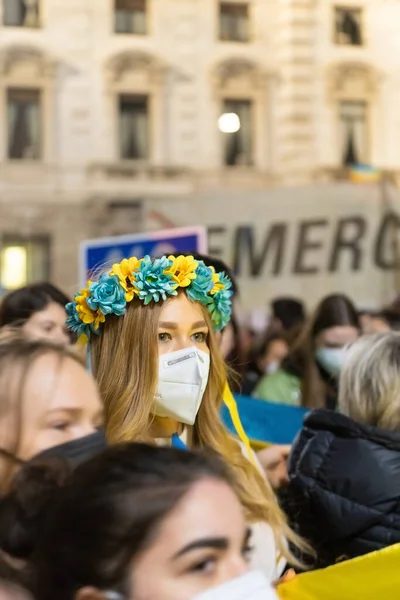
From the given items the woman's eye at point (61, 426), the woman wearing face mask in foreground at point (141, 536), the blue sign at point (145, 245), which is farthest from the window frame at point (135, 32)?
the woman wearing face mask in foreground at point (141, 536)

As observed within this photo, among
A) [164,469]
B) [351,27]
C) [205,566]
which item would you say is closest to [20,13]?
[351,27]

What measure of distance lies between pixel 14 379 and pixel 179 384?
2.48ft

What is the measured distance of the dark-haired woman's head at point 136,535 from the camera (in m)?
1.34

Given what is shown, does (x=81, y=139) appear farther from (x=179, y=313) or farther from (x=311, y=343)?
(x=179, y=313)

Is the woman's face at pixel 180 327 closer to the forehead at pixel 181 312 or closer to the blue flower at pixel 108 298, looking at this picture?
the forehead at pixel 181 312

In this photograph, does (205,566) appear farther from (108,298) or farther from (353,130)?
(353,130)

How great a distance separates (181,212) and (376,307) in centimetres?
190

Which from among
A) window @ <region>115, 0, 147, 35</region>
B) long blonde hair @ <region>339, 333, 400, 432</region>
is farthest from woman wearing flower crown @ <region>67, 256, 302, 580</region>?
window @ <region>115, 0, 147, 35</region>

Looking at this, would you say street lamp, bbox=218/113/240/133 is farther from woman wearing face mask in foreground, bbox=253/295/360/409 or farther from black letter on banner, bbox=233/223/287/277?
woman wearing face mask in foreground, bbox=253/295/360/409

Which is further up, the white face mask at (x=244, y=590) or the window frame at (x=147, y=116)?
the window frame at (x=147, y=116)

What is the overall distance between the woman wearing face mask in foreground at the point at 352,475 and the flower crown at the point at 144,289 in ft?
1.41

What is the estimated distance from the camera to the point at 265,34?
37.3ft

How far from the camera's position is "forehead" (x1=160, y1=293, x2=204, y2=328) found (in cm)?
260

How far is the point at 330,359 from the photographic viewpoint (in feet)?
14.6
